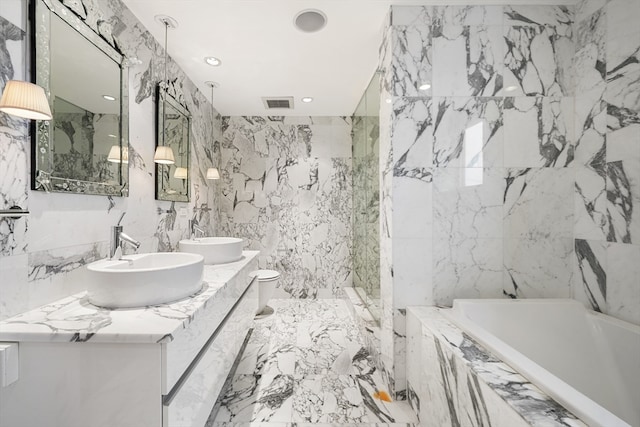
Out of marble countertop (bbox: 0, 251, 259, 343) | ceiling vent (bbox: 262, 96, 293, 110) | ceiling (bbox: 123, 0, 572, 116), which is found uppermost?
ceiling (bbox: 123, 0, 572, 116)

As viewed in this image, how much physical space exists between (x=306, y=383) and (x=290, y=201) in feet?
6.92

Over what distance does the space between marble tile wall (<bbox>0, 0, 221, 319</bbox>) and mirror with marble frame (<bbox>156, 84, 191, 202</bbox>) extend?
0.06 metres

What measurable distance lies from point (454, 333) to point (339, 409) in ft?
2.79

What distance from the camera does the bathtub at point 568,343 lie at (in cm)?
123

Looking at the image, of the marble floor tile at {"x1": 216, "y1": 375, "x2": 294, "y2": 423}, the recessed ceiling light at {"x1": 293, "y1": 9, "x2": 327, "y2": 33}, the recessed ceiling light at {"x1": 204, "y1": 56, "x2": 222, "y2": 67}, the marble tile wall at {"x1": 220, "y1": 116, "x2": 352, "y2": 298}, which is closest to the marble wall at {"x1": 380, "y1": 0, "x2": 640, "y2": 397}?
the recessed ceiling light at {"x1": 293, "y1": 9, "x2": 327, "y2": 33}

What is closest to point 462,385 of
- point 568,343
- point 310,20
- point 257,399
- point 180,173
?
point 568,343

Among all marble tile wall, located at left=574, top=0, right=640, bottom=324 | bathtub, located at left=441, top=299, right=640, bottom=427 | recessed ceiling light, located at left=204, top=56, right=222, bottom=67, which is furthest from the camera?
recessed ceiling light, located at left=204, top=56, right=222, bottom=67

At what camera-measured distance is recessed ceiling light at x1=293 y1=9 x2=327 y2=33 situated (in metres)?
1.68

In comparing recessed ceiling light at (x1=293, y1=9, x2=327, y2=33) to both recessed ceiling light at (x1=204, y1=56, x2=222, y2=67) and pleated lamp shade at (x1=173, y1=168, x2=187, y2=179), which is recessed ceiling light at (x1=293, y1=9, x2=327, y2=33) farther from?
pleated lamp shade at (x1=173, y1=168, x2=187, y2=179)

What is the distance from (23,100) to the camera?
0.87m

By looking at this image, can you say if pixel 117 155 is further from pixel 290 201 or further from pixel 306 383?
pixel 290 201

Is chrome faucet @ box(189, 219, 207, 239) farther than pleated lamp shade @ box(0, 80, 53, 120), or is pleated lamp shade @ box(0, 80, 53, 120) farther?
chrome faucet @ box(189, 219, 207, 239)

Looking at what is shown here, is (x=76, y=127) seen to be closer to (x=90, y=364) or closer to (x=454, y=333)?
(x=90, y=364)

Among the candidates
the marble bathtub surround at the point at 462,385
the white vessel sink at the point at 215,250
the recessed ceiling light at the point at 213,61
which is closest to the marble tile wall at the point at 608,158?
the marble bathtub surround at the point at 462,385
